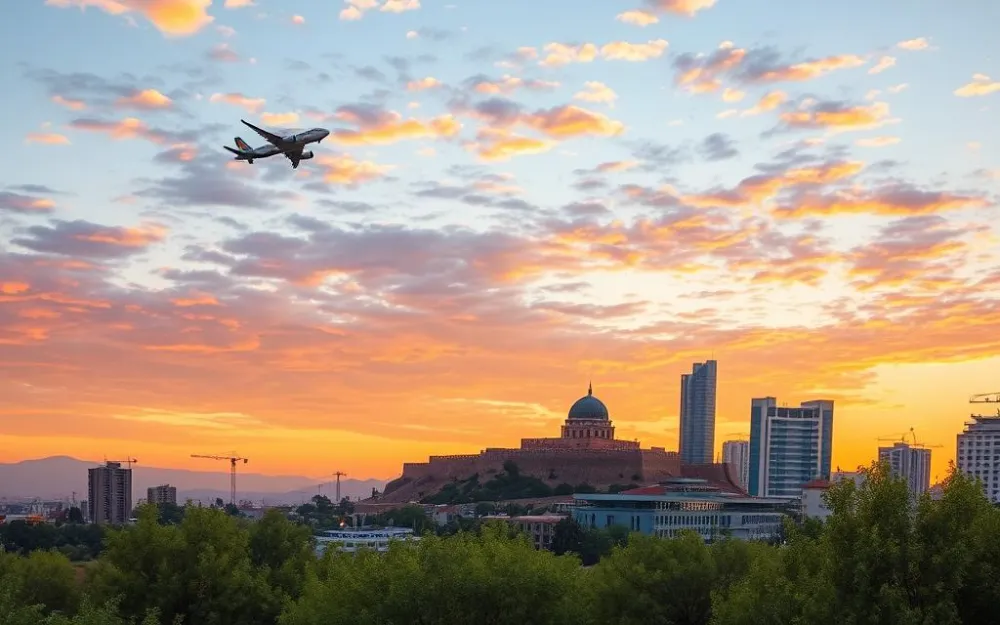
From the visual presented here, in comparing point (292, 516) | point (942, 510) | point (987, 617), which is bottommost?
point (292, 516)

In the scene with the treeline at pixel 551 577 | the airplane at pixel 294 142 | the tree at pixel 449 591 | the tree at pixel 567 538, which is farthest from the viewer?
the tree at pixel 567 538

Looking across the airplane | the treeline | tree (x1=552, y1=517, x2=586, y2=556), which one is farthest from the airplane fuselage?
tree (x1=552, y1=517, x2=586, y2=556)

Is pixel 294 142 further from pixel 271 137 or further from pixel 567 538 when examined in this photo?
pixel 567 538

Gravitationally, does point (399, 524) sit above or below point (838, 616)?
below

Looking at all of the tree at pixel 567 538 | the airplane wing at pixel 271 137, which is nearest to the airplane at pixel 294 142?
the airplane wing at pixel 271 137

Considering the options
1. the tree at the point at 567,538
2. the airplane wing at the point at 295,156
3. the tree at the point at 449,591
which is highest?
the airplane wing at the point at 295,156

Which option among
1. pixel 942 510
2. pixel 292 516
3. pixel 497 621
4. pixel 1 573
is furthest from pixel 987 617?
pixel 292 516

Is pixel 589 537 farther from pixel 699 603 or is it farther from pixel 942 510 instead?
pixel 942 510

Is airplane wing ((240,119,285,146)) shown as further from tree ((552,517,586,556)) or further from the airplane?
tree ((552,517,586,556))

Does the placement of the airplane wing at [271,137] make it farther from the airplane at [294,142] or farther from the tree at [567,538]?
the tree at [567,538]
